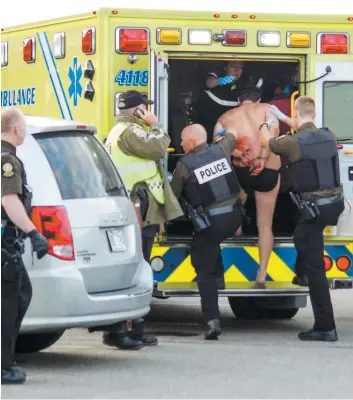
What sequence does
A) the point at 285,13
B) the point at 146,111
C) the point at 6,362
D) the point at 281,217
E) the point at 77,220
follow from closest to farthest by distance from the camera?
the point at 6,362
the point at 77,220
the point at 146,111
the point at 285,13
the point at 281,217

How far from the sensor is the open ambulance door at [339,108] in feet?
37.7

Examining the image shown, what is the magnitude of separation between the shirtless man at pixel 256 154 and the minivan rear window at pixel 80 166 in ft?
8.08

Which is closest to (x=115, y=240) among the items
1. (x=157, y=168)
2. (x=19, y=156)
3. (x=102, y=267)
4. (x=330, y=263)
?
(x=102, y=267)

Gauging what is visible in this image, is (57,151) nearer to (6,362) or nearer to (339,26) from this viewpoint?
(6,362)

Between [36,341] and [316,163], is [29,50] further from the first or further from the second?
[36,341]

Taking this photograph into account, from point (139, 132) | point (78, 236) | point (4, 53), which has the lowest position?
point (78, 236)

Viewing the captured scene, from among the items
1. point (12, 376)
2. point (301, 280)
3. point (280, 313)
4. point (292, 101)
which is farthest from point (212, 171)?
point (12, 376)

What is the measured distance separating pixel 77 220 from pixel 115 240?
1.25 ft

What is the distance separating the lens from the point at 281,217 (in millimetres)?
12398

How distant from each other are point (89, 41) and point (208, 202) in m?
1.66

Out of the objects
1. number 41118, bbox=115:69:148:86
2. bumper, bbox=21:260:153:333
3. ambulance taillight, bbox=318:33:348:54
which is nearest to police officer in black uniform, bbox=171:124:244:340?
number 41118, bbox=115:69:148:86

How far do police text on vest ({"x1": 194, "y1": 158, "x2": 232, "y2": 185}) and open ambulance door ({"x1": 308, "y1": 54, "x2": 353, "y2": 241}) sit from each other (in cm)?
97

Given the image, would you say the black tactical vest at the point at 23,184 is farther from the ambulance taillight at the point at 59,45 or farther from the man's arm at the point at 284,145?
the ambulance taillight at the point at 59,45

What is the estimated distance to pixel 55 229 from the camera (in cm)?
869
